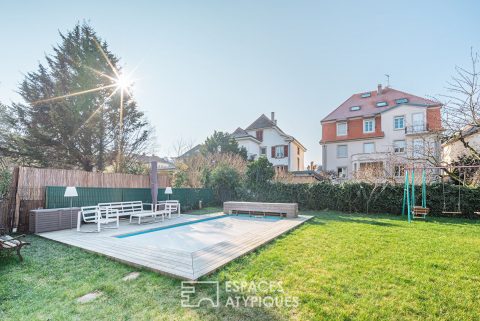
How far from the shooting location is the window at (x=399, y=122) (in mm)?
22797

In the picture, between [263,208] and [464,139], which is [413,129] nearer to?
[263,208]

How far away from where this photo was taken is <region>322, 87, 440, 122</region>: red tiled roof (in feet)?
80.8

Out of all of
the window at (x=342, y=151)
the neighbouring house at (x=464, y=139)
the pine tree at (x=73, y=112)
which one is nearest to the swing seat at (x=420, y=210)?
the neighbouring house at (x=464, y=139)

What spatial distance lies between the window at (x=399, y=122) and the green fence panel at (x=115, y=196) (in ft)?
64.1

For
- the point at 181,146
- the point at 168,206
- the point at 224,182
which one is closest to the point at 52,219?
the point at 168,206

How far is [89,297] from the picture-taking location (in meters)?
3.22

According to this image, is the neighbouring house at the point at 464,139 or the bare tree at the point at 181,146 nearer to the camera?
the neighbouring house at the point at 464,139

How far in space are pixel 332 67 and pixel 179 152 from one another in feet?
64.1

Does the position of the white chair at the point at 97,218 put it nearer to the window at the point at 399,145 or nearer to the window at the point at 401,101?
the window at the point at 399,145

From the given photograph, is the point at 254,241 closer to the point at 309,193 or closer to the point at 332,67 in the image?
the point at 309,193

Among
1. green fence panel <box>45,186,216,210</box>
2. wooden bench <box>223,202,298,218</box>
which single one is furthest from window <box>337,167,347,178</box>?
wooden bench <box>223,202,298,218</box>

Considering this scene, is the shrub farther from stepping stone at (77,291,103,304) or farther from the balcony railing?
the balcony railing

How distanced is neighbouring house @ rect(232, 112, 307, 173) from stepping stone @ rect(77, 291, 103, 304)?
2527 cm

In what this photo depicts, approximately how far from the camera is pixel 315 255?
16.2ft
